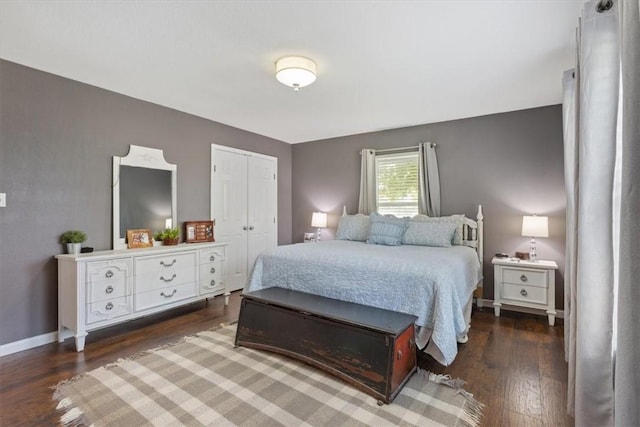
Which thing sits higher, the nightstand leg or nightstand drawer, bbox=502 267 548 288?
nightstand drawer, bbox=502 267 548 288

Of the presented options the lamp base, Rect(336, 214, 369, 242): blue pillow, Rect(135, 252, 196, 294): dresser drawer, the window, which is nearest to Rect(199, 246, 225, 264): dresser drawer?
Rect(135, 252, 196, 294): dresser drawer

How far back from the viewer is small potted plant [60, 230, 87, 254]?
282 cm

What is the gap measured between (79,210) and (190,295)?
4.50 feet

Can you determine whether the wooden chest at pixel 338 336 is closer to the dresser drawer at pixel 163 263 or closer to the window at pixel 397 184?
the dresser drawer at pixel 163 263

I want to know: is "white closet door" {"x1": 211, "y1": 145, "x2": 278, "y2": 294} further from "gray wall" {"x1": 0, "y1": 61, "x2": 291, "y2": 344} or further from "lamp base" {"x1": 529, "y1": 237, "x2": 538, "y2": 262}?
"lamp base" {"x1": 529, "y1": 237, "x2": 538, "y2": 262}

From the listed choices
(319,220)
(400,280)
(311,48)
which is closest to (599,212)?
(400,280)

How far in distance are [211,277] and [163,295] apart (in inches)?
23.8

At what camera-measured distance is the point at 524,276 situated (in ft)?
11.0

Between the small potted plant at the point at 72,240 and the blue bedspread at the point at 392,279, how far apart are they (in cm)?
159

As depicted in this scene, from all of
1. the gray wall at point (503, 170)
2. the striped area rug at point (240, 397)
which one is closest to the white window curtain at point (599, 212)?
the striped area rug at point (240, 397)

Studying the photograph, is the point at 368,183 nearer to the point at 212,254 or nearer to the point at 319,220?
the point at 319,220

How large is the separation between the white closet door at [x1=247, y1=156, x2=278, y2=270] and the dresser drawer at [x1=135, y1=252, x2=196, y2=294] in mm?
1341

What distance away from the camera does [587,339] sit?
1349 mm

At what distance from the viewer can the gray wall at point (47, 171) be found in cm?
257
